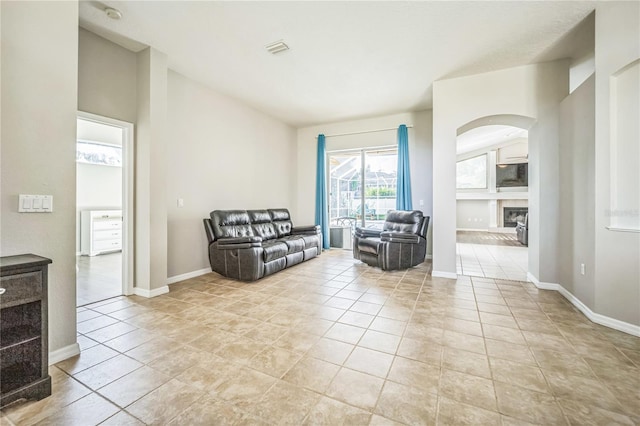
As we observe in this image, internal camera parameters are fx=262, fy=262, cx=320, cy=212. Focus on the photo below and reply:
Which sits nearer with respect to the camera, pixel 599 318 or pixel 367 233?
pixel 599 318

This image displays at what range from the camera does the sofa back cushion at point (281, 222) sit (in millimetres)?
5283

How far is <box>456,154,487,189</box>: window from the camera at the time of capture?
34.8 feet

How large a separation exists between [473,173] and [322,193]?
772 centimetres

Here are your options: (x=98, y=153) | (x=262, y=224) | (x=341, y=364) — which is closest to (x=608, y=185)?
(x=341, y=364)

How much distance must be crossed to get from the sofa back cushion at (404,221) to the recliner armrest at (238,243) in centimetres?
263

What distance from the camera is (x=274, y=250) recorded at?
163 inches

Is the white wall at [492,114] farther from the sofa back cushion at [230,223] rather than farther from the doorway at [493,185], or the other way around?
the doorway at [493,185]

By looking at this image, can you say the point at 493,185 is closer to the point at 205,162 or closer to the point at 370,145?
the point at 370,145

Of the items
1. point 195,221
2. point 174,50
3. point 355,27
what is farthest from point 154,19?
point 195,221

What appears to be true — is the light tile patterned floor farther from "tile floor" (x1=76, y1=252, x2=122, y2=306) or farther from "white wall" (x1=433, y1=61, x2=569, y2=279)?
"tile floor" (x1=76, y1=252, x2=122, y2=306)

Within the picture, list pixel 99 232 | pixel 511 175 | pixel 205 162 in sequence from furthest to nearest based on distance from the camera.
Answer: pixel 511 175 < pixel 99 232 < pixel 205 162

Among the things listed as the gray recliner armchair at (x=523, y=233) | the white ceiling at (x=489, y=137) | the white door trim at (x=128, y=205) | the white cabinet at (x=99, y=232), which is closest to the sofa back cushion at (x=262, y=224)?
the white door trim at (x=128, y=205)

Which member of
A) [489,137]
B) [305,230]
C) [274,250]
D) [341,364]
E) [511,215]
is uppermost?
[489,137]

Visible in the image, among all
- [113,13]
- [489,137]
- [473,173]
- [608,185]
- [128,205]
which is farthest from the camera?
[473,173]
